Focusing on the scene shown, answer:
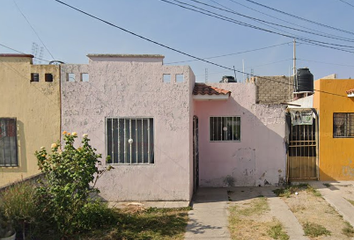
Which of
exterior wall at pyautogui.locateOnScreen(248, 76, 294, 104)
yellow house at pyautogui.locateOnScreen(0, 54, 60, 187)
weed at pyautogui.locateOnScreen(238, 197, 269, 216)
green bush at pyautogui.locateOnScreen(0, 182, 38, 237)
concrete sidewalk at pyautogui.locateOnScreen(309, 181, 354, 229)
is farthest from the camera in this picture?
exterior wall at pyautogui.locateOnScreen(248, 76, 294, 104)

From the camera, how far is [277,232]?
16.3ft

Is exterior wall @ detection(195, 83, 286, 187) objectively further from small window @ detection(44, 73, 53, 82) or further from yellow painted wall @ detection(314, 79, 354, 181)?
small window @ detection(44, 73, 53, 82)

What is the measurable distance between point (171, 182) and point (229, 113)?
314cm

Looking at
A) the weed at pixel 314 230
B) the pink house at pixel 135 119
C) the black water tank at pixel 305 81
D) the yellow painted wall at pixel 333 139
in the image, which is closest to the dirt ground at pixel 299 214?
the weed at pixel 314 230

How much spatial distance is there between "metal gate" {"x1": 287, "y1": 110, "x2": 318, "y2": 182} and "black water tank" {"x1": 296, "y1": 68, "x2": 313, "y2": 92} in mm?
1900

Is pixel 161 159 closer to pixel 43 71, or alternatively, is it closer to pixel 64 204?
pixel 64 204

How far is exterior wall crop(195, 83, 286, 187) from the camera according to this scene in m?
8.16

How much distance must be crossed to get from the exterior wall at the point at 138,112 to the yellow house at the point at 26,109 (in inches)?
21.0

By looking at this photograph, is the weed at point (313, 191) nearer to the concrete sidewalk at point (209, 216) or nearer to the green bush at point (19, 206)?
the concrete sidewalk at point (209, 216)

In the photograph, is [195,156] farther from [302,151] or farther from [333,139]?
[333,139]

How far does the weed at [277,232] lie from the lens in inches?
188

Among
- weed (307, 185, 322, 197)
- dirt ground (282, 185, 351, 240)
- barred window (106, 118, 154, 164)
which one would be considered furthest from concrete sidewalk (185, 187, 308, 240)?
barred window (106, 118, 154, 164)

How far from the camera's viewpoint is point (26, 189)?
464 cm

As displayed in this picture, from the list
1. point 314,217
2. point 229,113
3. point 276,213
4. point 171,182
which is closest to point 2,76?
point 171,182
